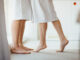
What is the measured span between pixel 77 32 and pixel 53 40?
0.53 ft

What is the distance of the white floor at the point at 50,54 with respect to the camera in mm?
881

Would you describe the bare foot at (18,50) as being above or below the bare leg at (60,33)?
below

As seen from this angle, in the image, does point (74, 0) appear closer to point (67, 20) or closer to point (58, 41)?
point (67, 20)

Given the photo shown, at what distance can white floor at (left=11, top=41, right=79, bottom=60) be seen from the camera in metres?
0.88

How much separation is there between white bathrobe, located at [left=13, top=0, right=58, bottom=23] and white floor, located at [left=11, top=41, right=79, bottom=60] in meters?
0.15

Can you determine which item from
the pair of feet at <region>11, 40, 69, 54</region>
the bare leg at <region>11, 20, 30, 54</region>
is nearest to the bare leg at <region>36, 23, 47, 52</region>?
the pair of feet at <region>11, 40, 69, 54</region>

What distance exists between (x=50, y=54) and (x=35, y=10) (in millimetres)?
295

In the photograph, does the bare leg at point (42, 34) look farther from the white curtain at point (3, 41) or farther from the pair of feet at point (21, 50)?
the white curtain at point (3, 41)

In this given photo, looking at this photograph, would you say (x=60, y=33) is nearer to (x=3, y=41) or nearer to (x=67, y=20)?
(x=67, y=20)

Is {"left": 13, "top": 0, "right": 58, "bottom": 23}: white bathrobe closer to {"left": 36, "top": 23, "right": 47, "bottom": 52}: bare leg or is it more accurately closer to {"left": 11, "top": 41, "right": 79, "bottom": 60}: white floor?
{"left": 36, "top": 23, "right": 47, "bottom": 52}: bare leg

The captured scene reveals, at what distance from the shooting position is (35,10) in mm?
842

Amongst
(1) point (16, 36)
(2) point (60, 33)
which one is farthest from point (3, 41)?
(2) point (60, 33)

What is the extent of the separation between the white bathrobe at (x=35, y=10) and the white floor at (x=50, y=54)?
15 centimetres

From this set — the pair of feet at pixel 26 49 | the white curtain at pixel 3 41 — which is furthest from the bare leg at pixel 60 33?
the white curtain at pixel 3 41
